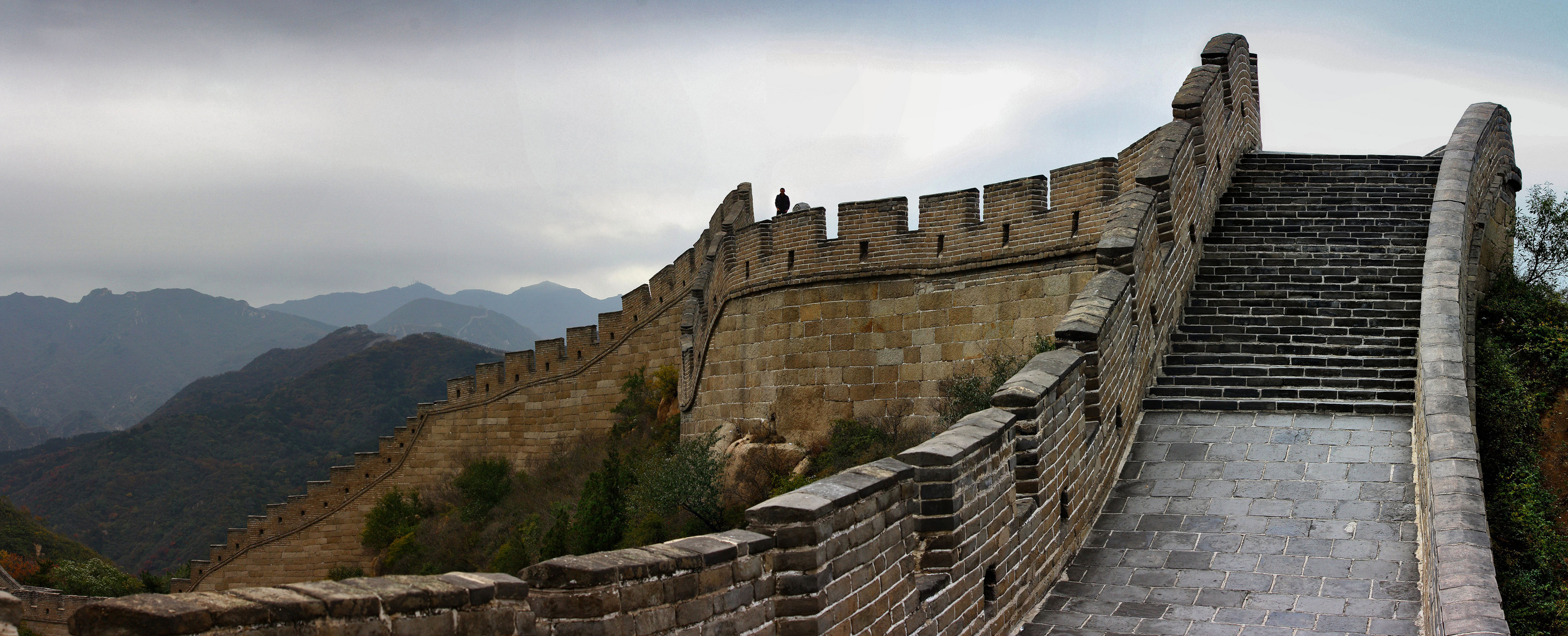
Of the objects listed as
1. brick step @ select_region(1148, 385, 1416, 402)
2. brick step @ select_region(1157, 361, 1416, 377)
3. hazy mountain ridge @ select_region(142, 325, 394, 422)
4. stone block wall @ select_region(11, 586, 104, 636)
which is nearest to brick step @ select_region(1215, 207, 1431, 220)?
brick step @ select_region(1157, 361, 1416, 377)

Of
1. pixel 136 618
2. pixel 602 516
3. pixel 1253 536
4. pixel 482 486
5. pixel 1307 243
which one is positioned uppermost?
pixel 1307 243

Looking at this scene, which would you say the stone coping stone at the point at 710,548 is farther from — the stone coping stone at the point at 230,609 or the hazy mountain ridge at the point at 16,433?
the hazy mountain ridge at the point at 16,433

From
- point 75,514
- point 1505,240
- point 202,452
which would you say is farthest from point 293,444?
point 1505,240

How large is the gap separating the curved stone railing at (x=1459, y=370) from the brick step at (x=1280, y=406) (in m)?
0.24

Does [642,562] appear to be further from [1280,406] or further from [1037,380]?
[1280,406]

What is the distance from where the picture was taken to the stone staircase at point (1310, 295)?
30.3 ft

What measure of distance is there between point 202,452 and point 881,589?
61.7 metres

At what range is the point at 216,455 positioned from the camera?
59469mm

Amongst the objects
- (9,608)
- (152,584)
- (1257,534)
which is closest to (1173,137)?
(1257,534)

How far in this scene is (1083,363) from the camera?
797 cm

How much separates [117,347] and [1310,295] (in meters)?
144

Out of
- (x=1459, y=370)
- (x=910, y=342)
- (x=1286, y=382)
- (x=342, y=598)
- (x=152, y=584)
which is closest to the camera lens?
(x=342, y=598)

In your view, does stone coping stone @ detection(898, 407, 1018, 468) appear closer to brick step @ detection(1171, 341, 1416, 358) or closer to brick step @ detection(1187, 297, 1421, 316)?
brick step @ detection(1171, 341, 1416, 358)

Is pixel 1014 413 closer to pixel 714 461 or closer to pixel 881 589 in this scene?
pixel 881 589
